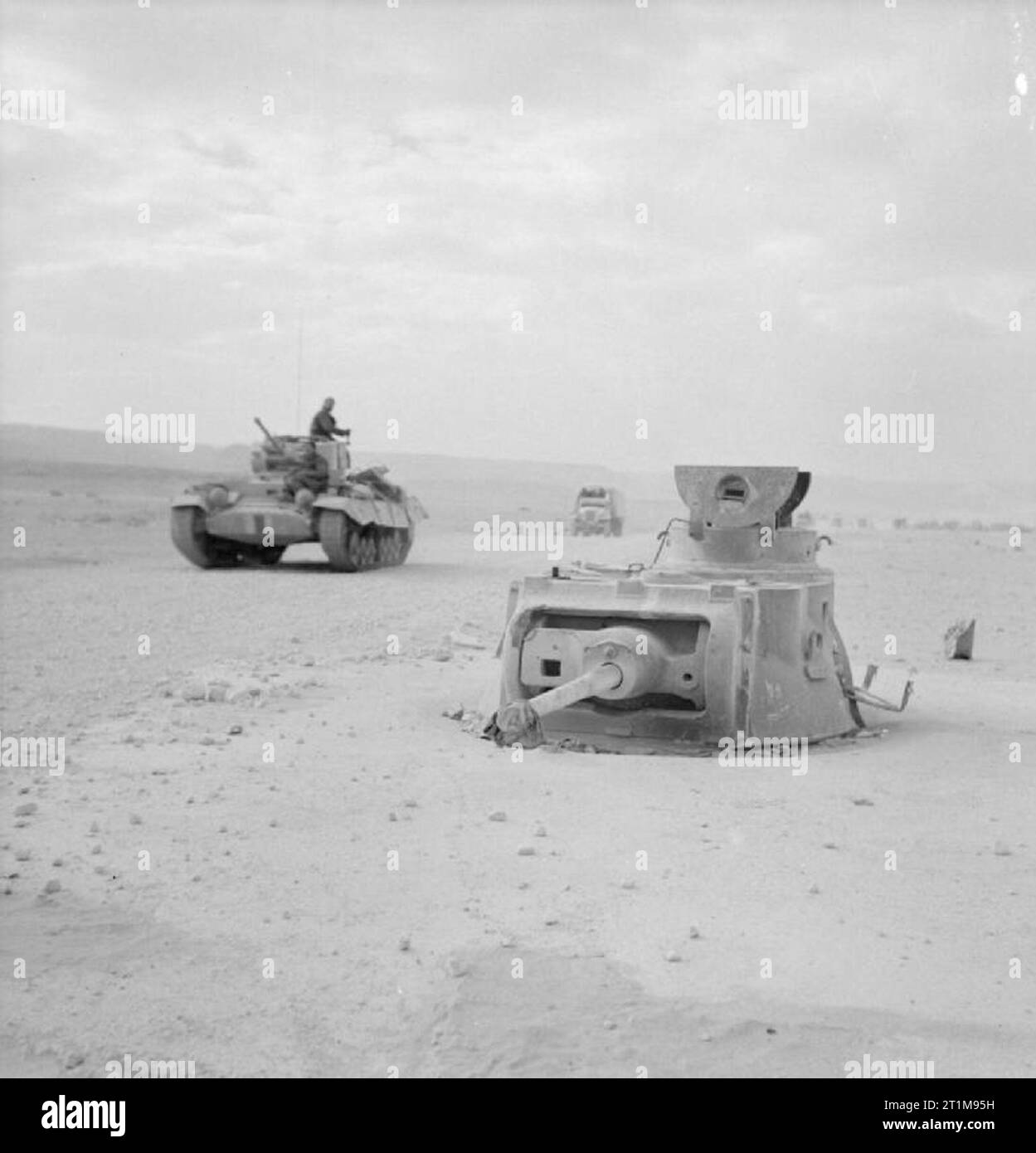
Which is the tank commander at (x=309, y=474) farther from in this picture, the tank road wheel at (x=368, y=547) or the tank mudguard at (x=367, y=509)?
the tank road wheel at (x=368, y=547)

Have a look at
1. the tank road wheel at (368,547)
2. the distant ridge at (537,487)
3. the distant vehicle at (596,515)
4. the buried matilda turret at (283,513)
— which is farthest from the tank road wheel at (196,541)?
the distant ridge at (537,487)

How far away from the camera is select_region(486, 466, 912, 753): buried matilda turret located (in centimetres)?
793

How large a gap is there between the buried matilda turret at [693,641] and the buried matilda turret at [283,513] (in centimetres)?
1210


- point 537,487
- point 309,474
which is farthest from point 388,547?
point 537,487

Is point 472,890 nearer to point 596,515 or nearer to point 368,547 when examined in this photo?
point 368,547

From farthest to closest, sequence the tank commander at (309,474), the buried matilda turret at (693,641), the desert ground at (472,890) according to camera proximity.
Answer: the tank commander at (309,474), the buried matilda turret at (693,641), the desert ground at (472,890)

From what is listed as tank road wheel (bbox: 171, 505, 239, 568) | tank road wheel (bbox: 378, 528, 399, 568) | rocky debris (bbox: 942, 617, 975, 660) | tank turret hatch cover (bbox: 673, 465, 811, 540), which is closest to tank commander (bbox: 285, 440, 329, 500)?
tank road wheel (bbox: 171, 505, 239, 568)

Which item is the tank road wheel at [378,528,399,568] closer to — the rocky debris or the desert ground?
the rocky debris

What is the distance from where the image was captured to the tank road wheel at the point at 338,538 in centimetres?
2041

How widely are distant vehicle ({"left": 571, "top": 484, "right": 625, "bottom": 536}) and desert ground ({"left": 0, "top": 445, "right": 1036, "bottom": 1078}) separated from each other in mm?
28411

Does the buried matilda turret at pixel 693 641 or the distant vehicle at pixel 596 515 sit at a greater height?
the distant vehicle at pixel 596 515

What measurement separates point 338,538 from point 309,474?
3.97 feet

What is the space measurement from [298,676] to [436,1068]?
22.2 feet

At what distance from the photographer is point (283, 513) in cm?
2064
